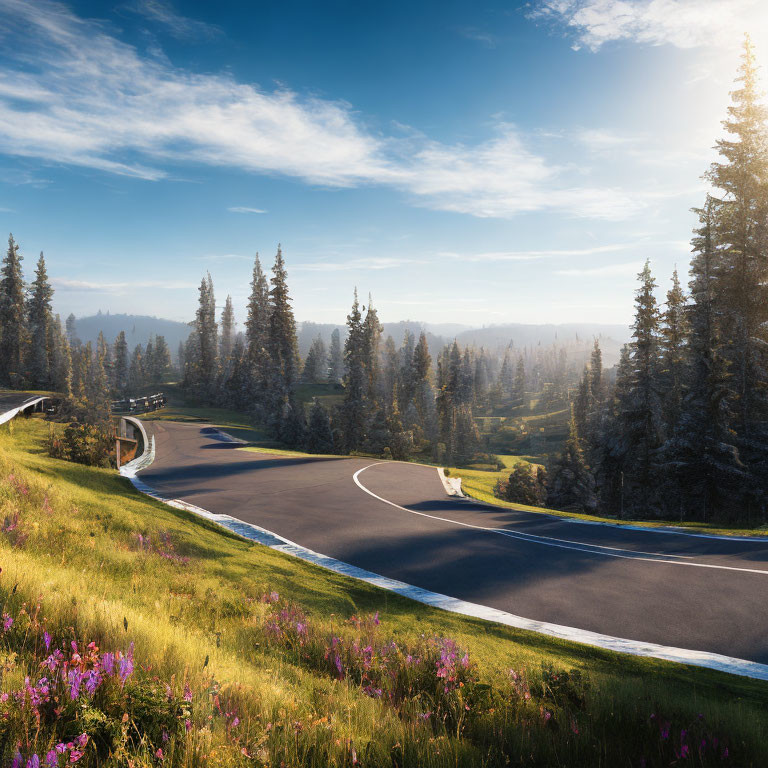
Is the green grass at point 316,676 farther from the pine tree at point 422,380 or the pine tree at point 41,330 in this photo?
the pine tree at point 422,380

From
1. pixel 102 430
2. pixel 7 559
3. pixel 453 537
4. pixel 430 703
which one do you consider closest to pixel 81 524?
pixel 7 559

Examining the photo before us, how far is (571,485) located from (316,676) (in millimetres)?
34515

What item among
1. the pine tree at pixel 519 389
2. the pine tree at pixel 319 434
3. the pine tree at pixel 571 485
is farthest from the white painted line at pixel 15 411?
the pine tree at pixel 519 389

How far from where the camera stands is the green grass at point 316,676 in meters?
2.90

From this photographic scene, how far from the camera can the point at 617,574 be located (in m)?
10.0

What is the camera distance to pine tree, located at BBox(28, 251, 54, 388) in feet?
199

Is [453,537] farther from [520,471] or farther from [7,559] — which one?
[520,471]

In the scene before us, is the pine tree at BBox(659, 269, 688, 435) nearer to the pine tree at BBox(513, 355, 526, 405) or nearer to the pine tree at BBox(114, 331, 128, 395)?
the pine tree at BBox(513, 355, 526, 405)

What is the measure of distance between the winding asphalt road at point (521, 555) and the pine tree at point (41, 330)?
5271 cm

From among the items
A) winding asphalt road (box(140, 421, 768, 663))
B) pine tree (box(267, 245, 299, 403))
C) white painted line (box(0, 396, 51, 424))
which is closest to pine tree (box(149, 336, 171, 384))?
pine tree (box(267, 245, 299, 403))

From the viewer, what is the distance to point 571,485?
35.3m

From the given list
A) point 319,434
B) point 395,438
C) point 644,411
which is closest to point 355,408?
point 395,438

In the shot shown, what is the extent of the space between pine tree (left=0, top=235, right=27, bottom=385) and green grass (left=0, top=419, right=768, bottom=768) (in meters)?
65.1

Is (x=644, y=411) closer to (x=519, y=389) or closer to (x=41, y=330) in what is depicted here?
(x=41, y=330)
